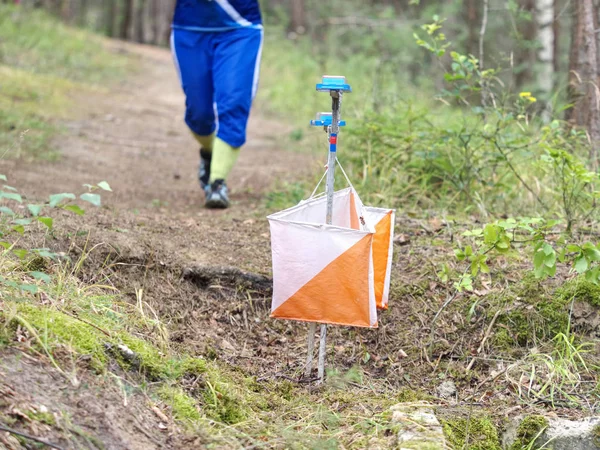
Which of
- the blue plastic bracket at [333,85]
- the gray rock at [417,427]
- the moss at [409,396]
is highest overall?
the blue plastic bracket at [333,85]

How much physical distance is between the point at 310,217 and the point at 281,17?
18814 mm

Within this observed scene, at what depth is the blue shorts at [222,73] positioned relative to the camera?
4965 mm

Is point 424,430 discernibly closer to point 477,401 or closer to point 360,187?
point 477,401

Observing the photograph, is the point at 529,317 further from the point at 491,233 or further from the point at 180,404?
the point at 180,404

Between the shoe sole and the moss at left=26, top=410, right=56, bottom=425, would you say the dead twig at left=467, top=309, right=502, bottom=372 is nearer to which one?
the moss at left=26, top=410, right=56, bottom=425

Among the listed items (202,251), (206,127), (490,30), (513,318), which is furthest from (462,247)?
(490,30)

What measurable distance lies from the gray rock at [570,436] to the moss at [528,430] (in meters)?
0.02

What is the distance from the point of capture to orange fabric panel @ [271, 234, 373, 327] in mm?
2674

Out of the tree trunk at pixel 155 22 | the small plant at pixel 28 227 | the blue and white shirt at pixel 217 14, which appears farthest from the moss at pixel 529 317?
the tree trunk at pixel 155 22

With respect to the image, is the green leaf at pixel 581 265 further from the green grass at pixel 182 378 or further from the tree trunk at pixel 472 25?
the tree trunk at pixel 472 25

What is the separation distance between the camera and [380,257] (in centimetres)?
309

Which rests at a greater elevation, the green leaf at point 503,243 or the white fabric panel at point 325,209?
the white fabric panel at point 325,209

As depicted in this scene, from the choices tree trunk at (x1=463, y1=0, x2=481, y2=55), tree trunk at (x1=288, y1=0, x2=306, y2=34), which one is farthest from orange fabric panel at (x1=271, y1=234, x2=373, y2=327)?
tree trunk at (x1=288, y1=0, x2=306, y2=34)

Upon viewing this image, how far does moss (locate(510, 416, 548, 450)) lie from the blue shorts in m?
2.96
